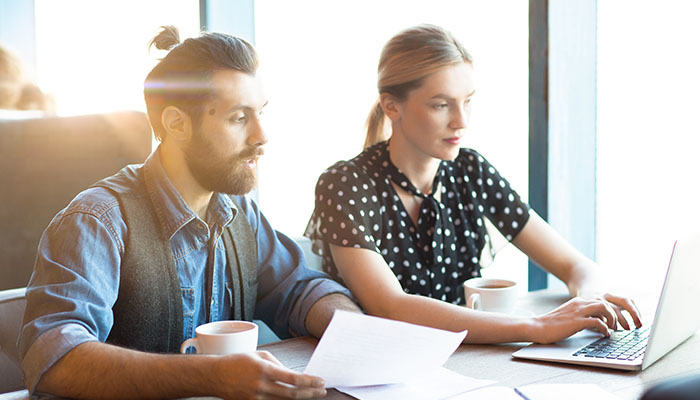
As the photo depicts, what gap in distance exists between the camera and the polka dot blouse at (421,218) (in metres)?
1.55

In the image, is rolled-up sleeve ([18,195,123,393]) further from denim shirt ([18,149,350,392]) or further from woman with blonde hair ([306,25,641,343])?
woman with blonde hair ([306,25,641,343])

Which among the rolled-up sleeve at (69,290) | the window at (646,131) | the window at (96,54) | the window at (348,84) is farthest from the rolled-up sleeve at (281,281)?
the window at (96,54)

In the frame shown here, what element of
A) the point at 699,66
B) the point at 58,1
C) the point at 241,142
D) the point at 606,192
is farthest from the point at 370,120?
the point at 58,1

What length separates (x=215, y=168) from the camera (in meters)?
1.32

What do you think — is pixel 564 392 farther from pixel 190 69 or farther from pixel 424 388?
pixel 190 69

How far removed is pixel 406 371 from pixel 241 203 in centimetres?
66

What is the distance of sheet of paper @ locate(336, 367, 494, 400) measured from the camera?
0.93 metres

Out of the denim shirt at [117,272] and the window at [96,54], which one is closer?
the denim shirt at [117,272]

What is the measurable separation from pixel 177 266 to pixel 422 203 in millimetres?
674

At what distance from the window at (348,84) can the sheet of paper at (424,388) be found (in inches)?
75.3

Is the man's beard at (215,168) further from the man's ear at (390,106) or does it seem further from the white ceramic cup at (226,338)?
the man's ear at (390,106)

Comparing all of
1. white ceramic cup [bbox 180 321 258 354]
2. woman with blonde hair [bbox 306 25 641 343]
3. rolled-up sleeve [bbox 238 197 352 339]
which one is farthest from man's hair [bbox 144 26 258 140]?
white ceramic cup [bbox 180 321 258 354]

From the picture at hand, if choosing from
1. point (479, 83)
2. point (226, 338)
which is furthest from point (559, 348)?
point (479, 83)

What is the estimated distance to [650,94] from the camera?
276 centimetres
